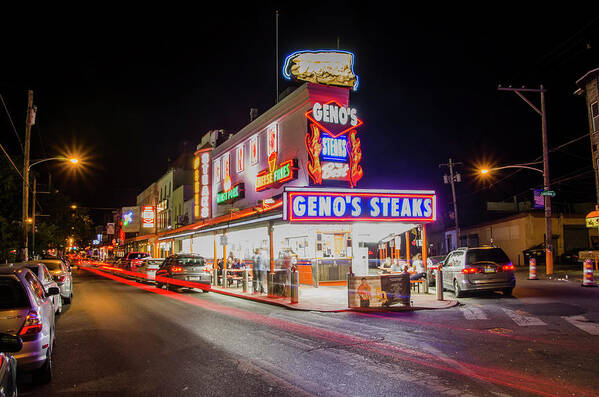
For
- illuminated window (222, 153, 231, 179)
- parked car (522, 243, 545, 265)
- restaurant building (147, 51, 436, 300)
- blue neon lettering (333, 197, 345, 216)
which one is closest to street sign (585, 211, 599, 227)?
restaurant building (147, 51, 436, 300)

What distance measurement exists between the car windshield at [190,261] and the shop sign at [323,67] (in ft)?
37.1

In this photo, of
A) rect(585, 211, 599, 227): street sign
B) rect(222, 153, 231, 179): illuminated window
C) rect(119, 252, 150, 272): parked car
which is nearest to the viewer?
rect(585, 211, 599, 227): street sign

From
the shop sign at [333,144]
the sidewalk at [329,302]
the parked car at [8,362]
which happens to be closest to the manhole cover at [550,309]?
the sidewalk at [329,302]

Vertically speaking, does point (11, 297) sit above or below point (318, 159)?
below

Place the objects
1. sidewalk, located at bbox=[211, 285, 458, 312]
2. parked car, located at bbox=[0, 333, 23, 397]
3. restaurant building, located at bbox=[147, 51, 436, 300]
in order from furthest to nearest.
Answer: restaurant building, located at bbox=[147, 51, 436, 300] < sidewalk, located at bbox=[211, 285, 458, 312] < parked car, located at bbox=[0, 333, 23, 397]

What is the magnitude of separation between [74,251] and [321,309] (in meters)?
140

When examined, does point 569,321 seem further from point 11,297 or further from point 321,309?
point 11,297

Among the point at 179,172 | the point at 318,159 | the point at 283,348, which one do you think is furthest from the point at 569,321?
the point at 179,172

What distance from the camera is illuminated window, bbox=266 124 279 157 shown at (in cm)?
2758

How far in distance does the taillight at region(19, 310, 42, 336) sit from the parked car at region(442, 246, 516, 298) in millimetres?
13192

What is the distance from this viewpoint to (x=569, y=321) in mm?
10438

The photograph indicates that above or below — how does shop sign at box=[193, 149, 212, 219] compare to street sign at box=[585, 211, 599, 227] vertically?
above

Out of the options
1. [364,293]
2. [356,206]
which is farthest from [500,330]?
[356,206]

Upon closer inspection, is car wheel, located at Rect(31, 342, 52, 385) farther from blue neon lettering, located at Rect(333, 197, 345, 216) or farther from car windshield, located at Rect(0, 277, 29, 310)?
blue neon lettering, located at Rect(333, 197, 345, 216)
